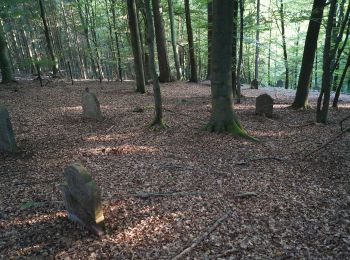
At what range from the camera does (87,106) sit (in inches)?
418

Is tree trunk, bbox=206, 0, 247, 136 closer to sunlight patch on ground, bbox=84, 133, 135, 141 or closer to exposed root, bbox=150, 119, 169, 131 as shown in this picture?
exposed root, bbox=150, 119, 169, 131

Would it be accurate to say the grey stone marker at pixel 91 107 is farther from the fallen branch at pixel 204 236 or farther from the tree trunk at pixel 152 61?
the fallen branch at pixel 204 236

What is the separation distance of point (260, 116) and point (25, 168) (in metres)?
8.62

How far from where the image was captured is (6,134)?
7.10 meters

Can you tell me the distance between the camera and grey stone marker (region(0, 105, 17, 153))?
693 cm

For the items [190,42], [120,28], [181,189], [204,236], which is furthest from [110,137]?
[120,28]

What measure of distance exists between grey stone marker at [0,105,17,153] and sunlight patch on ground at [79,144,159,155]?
1.72m

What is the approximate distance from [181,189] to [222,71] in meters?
4.15

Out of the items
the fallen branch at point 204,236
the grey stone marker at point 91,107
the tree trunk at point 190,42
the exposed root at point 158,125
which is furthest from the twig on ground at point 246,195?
the tree trunk at point 190,42

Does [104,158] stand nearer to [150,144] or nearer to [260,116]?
[150,144]

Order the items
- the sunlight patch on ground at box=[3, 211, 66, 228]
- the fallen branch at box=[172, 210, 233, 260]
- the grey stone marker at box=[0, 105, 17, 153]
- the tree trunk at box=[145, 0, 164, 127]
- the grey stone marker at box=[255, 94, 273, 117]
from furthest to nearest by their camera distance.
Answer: the grey stone marker at box=[255, 94, 273, 117] → the tree trunk at box=[145, 0, 164, 127] → the grey stone marker at box=[0, 105, 17, 153] → the sunlight patch on ground at box=[3, 211, 66, 228] → the fallen branch at box=[172, 210, 233, 260]

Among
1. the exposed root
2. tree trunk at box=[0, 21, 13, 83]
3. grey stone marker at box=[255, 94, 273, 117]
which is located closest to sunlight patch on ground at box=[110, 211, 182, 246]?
the exposed root

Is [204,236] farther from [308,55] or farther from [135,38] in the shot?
[135,38]

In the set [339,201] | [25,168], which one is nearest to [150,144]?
[25,168]
